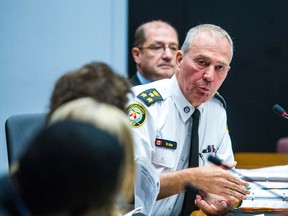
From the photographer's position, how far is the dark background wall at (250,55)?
4.06 m

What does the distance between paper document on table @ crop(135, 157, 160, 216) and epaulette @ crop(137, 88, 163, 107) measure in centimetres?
46

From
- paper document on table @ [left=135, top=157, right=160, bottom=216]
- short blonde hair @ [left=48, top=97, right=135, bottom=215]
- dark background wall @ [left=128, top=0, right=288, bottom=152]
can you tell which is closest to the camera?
short blonde hair @ [left=48, top=97, right=135, bottom=215]

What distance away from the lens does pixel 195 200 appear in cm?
216

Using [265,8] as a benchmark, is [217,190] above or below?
below

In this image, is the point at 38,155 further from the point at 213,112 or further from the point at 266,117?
the point at 266,117

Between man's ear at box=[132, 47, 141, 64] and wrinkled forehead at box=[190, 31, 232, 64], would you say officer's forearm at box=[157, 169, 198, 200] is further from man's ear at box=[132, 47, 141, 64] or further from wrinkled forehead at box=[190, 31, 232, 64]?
man's ear at box=[132, 47, 141, 64]

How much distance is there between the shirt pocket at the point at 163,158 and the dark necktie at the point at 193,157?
0.07 m

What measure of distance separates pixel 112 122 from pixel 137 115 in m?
1.35

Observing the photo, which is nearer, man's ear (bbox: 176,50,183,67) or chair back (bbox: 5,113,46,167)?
chair back (bbox: 5,113,46,167)

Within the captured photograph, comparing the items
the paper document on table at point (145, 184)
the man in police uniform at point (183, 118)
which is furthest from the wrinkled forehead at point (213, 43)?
the paper document on table at point (145, 184)

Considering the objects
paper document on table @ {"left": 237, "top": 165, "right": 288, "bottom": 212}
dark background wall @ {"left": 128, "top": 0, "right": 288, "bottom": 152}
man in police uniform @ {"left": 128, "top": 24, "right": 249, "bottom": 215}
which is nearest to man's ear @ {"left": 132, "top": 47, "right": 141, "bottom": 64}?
dark background wall @ {"left": 128, "top": 0, "right": 288, "bottom": 152}

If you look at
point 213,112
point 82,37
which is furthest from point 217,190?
point 82,37

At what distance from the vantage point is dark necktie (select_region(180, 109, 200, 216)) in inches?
85.6

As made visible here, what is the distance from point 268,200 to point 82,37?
6.27ft
